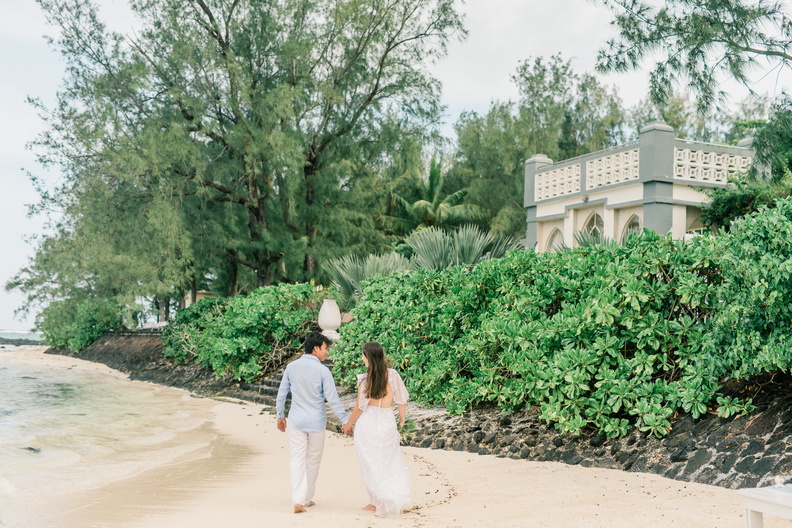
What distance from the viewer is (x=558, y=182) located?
78.1 feet

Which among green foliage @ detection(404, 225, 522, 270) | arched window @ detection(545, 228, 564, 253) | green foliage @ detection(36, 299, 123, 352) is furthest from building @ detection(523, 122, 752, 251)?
green foliage @ detection(36, 299, 123, 352)

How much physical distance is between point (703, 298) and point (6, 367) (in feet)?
87.8

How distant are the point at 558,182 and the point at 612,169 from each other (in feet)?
8.61

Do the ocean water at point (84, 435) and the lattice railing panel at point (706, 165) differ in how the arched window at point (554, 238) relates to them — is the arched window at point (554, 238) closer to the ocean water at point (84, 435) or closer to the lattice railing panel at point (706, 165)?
the lattice railing panel at point (706, 165)

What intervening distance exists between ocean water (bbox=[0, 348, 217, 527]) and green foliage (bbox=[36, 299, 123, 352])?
11836 millimetres

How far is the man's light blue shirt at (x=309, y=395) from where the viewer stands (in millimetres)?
6344

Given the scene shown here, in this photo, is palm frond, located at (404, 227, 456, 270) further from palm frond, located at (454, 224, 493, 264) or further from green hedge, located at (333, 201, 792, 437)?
green hedge, located at (333, 201, 792, 437)

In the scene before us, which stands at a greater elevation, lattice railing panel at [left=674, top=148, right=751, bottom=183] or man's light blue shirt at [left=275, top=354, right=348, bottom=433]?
lattice railing panel at [left=674, top=148, right=751, bottom=183]

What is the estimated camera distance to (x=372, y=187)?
2573cm

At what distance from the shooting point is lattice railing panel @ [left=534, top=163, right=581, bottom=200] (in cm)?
2309

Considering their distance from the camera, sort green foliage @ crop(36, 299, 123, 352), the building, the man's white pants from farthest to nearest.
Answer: green foliage @ crop(36, 299, 123, 352)
the building
the man's white pants

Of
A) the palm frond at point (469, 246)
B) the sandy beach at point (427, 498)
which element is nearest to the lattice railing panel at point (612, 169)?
the palm frond at point (469, 246)

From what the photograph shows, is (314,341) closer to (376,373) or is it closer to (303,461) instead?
(376,373)

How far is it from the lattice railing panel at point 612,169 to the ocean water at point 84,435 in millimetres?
12968
